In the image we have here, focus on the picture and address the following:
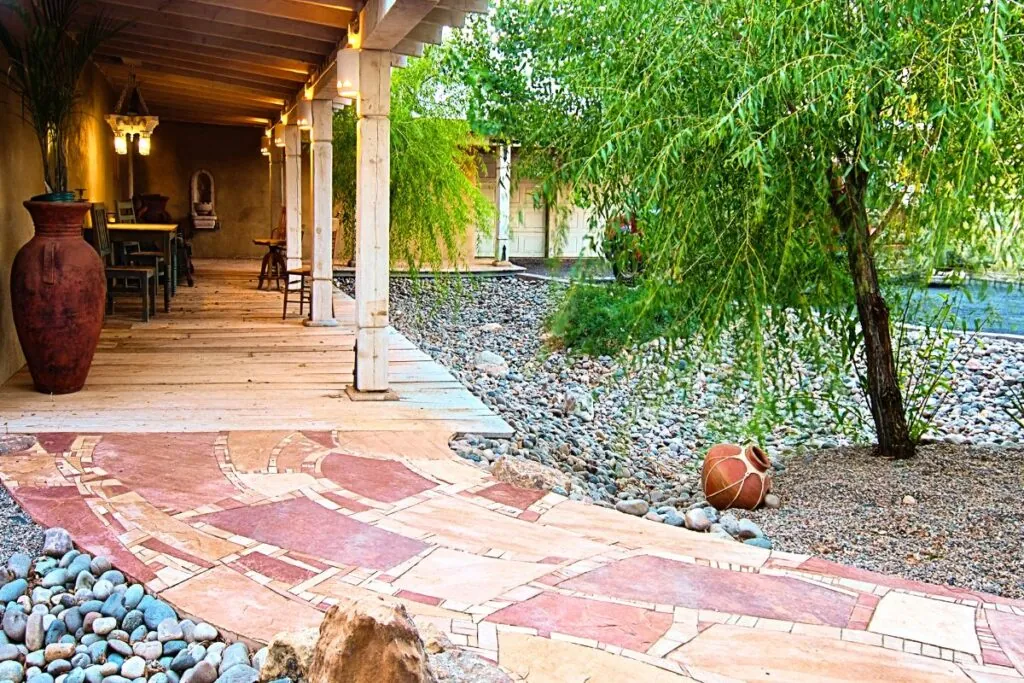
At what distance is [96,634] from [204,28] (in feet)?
15.8

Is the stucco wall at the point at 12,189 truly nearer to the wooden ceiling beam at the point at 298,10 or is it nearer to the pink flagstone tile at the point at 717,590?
the wooden ceiling beam at the point at 298,10

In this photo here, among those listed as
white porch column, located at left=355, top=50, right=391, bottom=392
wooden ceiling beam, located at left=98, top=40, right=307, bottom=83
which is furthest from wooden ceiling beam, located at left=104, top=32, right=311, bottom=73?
white porch column, located at left=355, top=50, right=391, bottom=392

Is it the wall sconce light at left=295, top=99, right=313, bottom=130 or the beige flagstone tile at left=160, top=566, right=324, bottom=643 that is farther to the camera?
the wall sconce light at left=295, top=99, right=313, bottom=130

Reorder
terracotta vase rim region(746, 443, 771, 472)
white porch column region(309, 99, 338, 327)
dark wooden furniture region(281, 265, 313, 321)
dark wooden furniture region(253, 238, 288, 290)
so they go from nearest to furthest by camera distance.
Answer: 1. terracotta vase rim region(746, 443, 771, 472)
2. white porch column region(309, 99, 338, 327)
3. dark wooden furniture region(281, 265, 313, 321)
4. dark wooden furniture region(253, 238, 288, 290)

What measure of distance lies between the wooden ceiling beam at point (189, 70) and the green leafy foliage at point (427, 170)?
2.52m

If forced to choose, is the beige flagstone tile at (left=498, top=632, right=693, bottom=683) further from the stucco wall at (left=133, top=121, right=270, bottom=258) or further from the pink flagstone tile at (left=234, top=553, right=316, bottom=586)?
the stucco wall at (left=133, top=121, right=270, bottom=258)

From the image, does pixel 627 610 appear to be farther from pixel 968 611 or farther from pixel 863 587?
pixel 968 611

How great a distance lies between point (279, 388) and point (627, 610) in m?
3.33

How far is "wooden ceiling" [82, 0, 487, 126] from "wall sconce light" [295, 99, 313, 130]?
17 cm

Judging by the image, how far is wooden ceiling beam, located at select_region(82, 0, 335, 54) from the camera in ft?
20.2

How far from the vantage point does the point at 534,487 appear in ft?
12.6

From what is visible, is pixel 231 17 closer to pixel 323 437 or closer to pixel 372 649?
pixel 323 437

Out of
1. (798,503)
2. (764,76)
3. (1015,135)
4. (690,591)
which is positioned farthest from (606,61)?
(690,591)

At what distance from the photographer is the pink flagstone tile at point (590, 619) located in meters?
2.52
